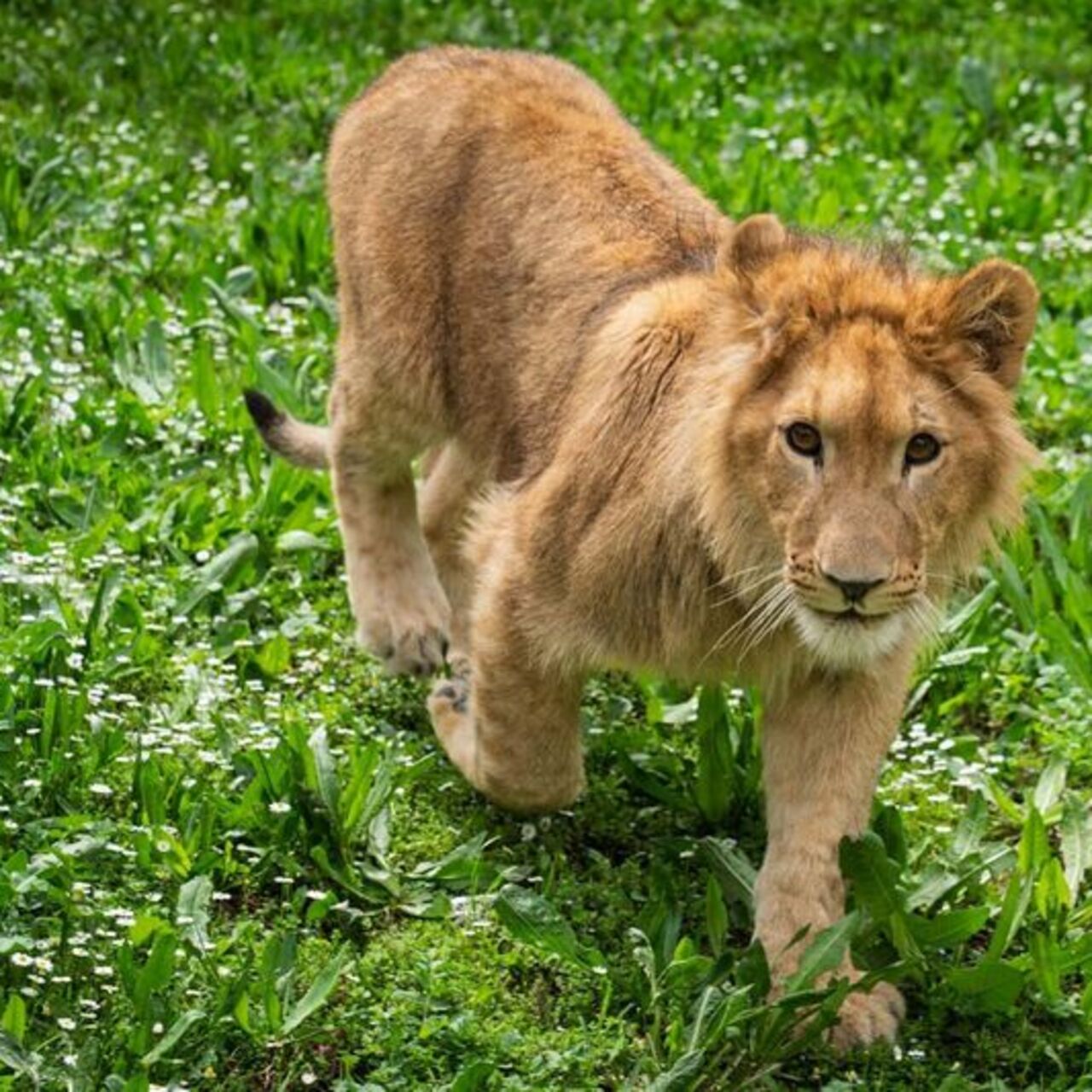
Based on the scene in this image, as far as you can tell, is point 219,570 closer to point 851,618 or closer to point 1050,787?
point 1050,787

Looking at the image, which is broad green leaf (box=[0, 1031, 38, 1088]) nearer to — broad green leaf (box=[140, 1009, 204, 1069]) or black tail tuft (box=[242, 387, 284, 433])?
broad green leaf (box=[140, 1009, 204, 1069])

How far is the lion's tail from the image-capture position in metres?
7.11

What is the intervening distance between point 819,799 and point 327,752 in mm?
1137

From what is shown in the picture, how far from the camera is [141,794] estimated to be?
568 cm

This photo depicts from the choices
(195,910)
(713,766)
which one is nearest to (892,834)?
(713,766)

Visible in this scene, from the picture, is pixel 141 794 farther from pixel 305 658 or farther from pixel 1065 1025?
pixel 1065 1025

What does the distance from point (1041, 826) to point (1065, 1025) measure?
568 millimetres

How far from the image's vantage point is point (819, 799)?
5.42 m

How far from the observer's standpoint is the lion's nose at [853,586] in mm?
4812

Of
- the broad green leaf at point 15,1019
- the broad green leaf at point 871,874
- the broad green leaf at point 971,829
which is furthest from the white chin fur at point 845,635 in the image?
the broad green leaf at point 15,1019

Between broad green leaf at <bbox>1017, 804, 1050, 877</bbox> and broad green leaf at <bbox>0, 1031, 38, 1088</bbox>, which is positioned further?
broad green leaf at <bbox>1017, 804, 1050, 877</bbox>

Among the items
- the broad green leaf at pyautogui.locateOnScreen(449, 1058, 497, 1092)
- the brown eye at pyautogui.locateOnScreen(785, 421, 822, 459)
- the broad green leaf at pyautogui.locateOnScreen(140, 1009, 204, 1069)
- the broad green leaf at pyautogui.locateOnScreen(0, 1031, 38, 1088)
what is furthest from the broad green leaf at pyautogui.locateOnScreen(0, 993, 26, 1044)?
the brown eye at pyautogui.locateOnScreen(785, 421, 822, 459)

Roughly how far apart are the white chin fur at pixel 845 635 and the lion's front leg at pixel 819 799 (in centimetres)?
31

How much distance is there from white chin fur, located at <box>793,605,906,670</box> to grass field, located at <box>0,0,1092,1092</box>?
0.52 meters
